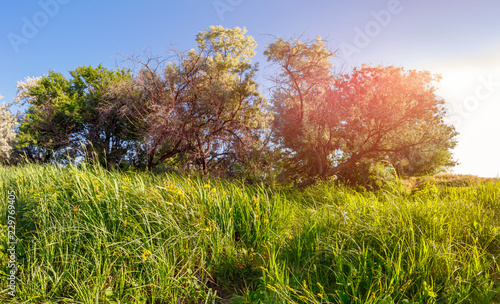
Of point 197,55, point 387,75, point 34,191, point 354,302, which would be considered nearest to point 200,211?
point 354,302

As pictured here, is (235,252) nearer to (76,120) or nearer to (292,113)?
(292,113)

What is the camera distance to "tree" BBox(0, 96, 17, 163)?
57.7 feet

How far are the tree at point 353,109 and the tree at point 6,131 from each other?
1793 centimetres

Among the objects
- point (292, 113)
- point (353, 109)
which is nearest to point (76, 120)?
point (292, 113)

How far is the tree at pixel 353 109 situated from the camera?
900 cm

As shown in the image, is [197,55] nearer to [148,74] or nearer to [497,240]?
[148,74]

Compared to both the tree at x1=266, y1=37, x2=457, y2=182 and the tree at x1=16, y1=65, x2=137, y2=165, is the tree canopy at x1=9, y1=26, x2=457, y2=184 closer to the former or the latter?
the tree at x1=266, y1=37, x2=457, y2=182

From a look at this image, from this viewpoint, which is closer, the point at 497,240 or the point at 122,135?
the point at 497,240

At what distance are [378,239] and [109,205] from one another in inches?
120

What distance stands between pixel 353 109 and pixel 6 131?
22624 mm

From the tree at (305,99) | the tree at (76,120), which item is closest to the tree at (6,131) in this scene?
the tree at (76,120)

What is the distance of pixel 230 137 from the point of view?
977cm

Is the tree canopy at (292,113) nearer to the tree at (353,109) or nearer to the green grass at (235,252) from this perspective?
the tree at (353,109)

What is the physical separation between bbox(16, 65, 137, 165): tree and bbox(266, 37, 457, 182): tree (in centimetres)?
968
